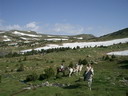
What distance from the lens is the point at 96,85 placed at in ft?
87.8

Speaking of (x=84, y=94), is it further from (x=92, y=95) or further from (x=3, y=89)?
(x=3, y=89)

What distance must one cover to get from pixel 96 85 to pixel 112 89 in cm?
280

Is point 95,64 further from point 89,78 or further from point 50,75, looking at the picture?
point 89,78

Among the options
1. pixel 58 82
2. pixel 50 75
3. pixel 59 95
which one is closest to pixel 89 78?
pixel 59 95

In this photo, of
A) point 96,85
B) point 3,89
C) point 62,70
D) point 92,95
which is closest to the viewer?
point 92,95

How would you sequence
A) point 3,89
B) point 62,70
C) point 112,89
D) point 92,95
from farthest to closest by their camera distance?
point 62,70, point 3,89, point 112,89, point 92,95

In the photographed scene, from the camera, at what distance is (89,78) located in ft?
83.0

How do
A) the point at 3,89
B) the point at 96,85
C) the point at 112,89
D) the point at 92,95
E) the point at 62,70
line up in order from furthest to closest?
1. the point at 62,70
2. the point at 3,89
3. the point at 96,85
4. the point at 112,89
5. the point at 92,95

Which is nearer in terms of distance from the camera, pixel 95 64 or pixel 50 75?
pixel 50 75

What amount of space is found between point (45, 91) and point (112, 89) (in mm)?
7902

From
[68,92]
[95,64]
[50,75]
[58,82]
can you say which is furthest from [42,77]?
[95,64]

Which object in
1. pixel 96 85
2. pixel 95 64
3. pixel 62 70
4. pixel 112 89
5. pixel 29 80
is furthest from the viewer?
pixel 95 64

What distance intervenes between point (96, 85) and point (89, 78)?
6.84ft

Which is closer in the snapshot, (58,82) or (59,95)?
(59,95)
